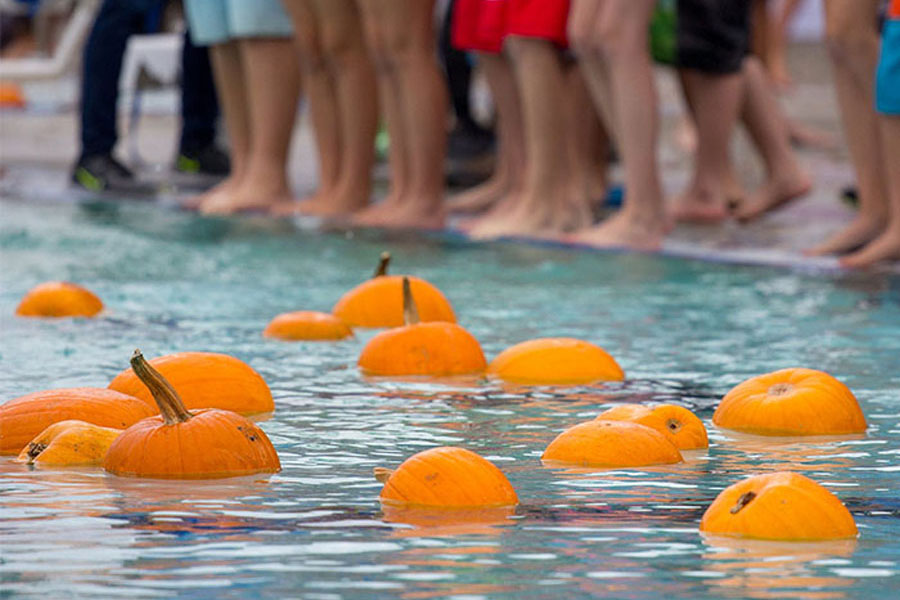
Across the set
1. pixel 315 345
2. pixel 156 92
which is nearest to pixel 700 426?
pixel 315 345

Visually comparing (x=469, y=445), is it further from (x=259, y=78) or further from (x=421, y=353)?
(x=259, y=78)

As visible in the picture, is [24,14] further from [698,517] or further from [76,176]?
[698,517]

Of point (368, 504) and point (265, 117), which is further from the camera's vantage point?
point (265, 117)

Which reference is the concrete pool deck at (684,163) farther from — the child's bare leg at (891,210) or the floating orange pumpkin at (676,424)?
the floating orange pumpkin at (676,424)

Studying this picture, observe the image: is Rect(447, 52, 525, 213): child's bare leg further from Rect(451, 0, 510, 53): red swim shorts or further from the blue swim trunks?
the blue swim trunks

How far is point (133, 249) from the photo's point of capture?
686 cm

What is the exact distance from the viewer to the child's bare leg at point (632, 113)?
6.68 m

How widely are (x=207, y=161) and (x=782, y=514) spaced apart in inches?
330

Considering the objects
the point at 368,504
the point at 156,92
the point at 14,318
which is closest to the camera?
the point at 368,504

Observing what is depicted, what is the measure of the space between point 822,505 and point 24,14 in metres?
16.5

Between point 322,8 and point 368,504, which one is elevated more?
point 322,8

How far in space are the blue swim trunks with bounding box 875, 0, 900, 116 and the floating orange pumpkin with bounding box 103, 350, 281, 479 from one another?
332 centimetres

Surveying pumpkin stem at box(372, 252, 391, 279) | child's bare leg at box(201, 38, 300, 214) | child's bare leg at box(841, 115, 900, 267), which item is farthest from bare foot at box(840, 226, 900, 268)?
child's bare leg at box(201, 38, 300, 214)

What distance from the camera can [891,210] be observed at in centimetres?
630
